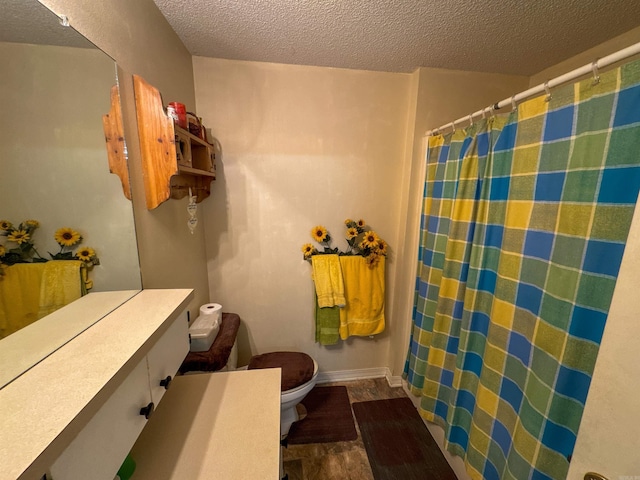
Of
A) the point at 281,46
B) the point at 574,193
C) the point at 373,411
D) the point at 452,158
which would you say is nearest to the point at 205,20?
the point at 281,46

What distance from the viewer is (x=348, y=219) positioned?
1.69 metres

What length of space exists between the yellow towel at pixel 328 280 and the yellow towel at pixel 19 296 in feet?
4.14

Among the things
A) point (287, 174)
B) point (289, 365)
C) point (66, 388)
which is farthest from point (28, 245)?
point (289, 365)

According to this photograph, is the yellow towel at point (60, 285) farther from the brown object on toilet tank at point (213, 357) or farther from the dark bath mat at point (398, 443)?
the dark bath mat at point (398, 443)

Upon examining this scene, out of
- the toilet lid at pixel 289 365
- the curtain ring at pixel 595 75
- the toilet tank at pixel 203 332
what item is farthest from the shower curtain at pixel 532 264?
the toilet tank at pixel 203 332

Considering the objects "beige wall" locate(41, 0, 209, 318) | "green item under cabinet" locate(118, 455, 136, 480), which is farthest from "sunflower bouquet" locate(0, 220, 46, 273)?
"green item under cabinet" locate(118, 455, 136, 480)

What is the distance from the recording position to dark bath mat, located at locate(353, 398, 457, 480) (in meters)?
1.30

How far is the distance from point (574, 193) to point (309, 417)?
1.83 m

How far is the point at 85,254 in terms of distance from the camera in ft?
2.35

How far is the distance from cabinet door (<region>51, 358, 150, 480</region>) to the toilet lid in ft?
3.01

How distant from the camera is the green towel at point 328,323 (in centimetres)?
173

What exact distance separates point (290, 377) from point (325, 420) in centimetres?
48

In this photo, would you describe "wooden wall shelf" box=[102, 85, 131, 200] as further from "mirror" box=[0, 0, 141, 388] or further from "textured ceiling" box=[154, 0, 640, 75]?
"textured ceiling" box=[154, 0, 640, 75]

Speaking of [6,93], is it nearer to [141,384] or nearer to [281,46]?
[141,384]
